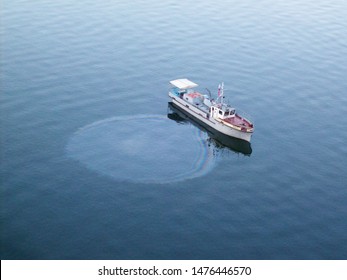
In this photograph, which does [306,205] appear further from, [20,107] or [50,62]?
[50,62]

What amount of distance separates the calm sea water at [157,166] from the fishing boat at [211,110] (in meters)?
4.75

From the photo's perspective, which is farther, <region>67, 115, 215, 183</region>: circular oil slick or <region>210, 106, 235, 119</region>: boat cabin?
<region>210, 106, 235, 119</region>: boat cabin

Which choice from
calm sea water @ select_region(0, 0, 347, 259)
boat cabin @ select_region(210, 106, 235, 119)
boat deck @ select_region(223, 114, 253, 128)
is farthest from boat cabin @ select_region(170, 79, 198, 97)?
boat deck @ select_region(223, 114, 253, 128)

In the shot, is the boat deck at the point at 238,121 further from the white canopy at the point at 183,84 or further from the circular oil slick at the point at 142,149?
the white canopy at the point at 183,84

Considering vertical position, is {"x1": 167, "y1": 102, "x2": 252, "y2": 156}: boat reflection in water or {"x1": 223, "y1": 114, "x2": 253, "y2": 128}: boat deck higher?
{"x1": 223, "y1": 114, "x2": 253, "y2": 128}: boat deck

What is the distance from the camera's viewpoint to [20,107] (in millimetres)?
162500

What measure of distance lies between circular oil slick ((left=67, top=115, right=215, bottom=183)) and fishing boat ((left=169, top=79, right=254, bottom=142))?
649 centimetres

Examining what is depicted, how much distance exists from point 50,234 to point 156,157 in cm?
4116

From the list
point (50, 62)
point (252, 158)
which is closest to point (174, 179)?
point (252, 158)

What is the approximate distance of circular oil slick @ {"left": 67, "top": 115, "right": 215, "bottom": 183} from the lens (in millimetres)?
136875

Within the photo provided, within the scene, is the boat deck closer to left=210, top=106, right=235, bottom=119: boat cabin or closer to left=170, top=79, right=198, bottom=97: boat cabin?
left=210, top=106, right=235, bottom=119: boat cabin

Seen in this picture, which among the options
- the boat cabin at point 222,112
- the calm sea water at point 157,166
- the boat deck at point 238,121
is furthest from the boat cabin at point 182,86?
the boat deck at point 238,121

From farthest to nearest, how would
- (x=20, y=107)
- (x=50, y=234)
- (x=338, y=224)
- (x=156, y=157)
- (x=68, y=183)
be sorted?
(x=20, y=107), (x=156, y=157), (x=68, y=183), (x=338, y=224), (x=50, y=234)

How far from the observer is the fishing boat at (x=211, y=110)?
15635 cm
